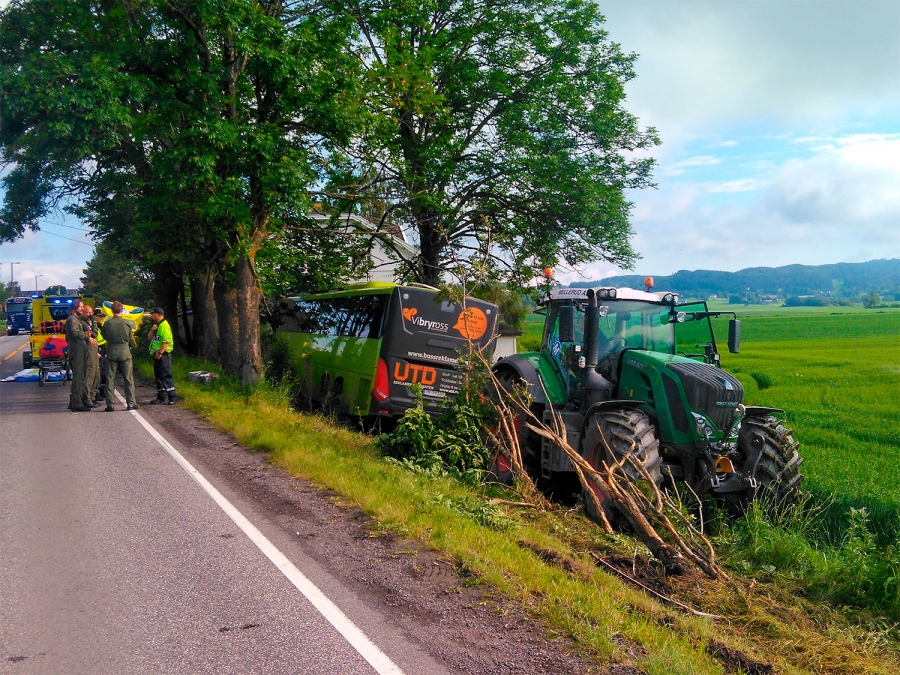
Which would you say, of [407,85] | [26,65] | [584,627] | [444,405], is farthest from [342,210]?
[584,627]

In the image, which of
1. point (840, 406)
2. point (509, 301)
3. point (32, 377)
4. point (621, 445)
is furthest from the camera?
point (509, 301)

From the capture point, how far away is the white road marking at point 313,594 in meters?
4.15

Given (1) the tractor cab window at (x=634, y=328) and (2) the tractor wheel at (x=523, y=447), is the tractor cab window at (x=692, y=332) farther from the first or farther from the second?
(2) the tractor wheel at (x=523, y=447)

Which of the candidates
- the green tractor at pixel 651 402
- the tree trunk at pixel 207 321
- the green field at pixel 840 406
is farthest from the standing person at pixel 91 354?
the tree trunk at pixel 207 321

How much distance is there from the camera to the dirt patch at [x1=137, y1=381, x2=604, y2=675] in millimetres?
4231

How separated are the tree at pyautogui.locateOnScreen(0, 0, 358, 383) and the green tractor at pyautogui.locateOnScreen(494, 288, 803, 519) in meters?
7.32

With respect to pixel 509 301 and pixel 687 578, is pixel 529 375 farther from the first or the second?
pixel 509 301

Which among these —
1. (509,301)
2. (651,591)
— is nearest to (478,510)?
(651,591)

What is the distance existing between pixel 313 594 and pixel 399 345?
897cm

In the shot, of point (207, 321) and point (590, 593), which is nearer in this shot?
point (590, 593)

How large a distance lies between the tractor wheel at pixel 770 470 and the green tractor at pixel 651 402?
1cm

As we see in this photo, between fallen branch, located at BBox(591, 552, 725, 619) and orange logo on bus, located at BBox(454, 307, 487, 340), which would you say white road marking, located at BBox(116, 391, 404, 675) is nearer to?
fallen branch, located at BBox(591, 552, 725, 619)

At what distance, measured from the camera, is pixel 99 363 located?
52.5ft

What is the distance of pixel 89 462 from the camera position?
9.49m
